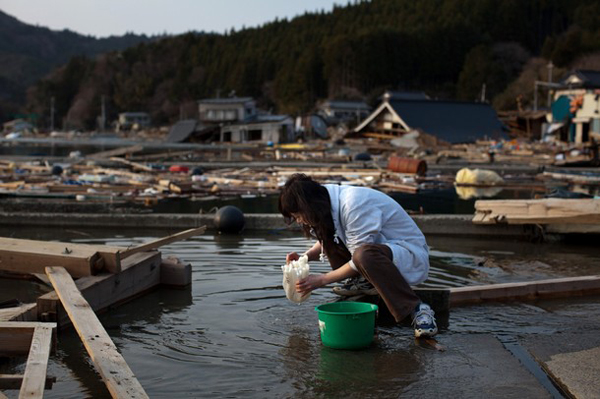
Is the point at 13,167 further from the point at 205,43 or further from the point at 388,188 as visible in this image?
the point at 205,43

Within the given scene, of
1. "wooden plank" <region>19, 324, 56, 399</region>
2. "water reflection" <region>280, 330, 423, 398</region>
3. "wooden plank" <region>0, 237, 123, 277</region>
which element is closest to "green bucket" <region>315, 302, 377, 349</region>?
"water reflection" <region>280, 330, 423, 398</region>

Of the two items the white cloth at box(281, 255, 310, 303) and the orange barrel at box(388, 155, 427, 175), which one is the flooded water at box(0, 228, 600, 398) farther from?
the orange barrel at box(388, 155, 427, 175)

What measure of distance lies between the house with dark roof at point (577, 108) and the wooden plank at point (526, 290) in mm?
37651

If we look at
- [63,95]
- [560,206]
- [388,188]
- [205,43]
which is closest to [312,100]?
[205,43]

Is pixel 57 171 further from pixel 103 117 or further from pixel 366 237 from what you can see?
pixel 103 117

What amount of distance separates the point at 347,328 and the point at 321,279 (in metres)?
0.48

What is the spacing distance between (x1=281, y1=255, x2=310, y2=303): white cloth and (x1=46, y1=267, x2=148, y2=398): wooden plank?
1.40 metres

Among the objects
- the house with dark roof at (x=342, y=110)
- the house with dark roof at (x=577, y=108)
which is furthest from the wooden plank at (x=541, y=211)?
the house with dark roof at (x=342, y=110)

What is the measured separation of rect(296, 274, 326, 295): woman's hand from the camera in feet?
18.0

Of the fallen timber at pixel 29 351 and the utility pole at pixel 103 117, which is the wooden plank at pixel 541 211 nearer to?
the fallen timber at pixel 29 351

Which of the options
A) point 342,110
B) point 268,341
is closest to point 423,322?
point 268,341

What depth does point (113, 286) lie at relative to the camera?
6516 mm

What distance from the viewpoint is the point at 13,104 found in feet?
593

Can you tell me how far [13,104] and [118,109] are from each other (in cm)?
4833
